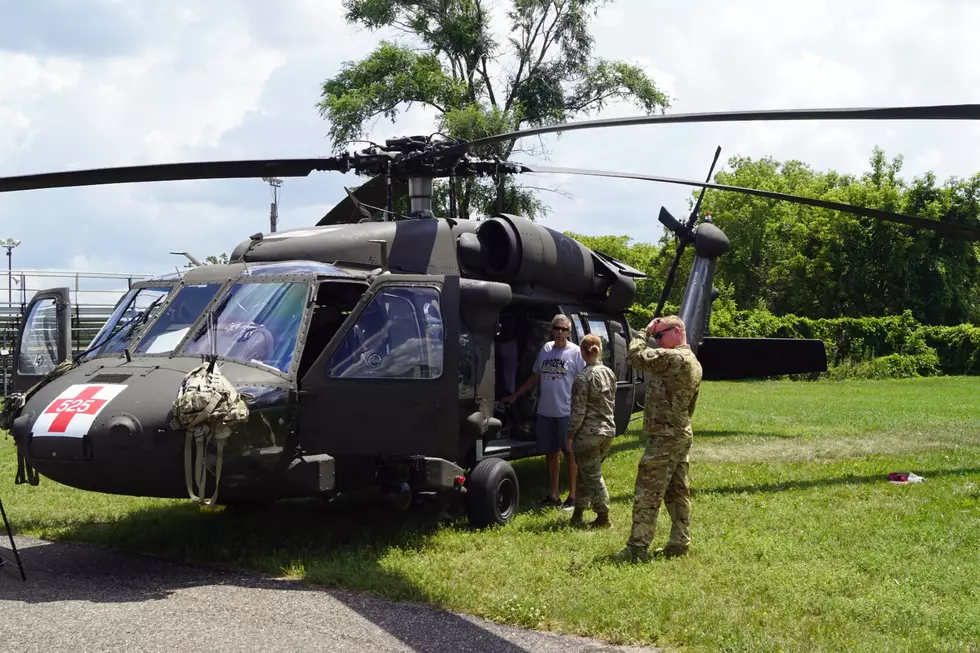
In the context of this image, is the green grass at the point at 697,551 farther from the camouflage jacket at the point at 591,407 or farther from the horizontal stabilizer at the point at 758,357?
the horizontal stabilizer at the point at 758,357

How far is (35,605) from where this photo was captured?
Result: 226 inches

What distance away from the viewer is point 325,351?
6992 mm

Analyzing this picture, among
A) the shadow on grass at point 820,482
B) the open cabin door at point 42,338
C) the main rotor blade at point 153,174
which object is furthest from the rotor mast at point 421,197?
the shadow on grass at point 820,482

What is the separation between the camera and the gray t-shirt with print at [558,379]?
8594mm

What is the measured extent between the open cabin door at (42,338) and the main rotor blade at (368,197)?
2.29 m

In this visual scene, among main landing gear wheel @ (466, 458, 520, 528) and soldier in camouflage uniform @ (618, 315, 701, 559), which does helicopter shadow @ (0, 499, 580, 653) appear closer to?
main landing gear wheel @ (466, 458, 520, 528)

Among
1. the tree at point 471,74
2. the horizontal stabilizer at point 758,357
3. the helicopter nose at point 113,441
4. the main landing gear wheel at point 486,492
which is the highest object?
the tree at point 471,74

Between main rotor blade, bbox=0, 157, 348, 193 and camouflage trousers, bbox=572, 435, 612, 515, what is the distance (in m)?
3.16

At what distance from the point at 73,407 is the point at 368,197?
402cm

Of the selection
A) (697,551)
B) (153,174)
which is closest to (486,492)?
(697,551)

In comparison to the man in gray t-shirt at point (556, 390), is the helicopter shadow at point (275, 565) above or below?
below

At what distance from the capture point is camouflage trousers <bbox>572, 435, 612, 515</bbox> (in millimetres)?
7758

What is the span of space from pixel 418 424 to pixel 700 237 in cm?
596

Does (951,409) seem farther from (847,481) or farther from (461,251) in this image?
(461,251)
